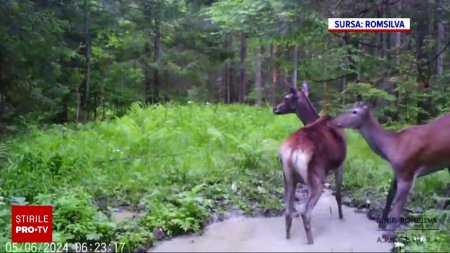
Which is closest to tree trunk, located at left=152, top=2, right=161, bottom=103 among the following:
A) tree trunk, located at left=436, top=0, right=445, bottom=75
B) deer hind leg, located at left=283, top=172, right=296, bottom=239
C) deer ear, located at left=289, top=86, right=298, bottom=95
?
tree trunk, located at left=436, top=0, right=445, bottom=75

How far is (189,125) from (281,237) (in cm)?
506

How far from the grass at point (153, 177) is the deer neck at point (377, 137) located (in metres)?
0.88

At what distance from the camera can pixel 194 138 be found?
8320mm

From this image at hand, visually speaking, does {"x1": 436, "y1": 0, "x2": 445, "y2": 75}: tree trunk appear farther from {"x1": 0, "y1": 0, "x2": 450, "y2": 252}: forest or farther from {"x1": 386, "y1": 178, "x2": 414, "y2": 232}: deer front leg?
{"x1": 386, "y1": 178, "x2": 414, "y2": 232}: deer front leg

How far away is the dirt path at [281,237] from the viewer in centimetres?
403

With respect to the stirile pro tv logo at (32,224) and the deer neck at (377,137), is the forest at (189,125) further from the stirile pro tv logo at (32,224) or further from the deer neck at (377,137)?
the deer neck at (377,137)

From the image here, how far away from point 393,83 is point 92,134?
5.18 metres

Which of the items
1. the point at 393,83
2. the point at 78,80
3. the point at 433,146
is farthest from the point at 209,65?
the point at 433,146

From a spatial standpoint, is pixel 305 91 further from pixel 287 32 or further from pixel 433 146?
pixel 287 32

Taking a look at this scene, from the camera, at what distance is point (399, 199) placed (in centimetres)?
420

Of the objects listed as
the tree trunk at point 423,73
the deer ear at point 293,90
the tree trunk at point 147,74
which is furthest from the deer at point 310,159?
the tree trunk at point 147,74

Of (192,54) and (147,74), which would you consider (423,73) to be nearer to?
(192,54)

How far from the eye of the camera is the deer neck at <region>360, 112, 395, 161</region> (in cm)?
438
